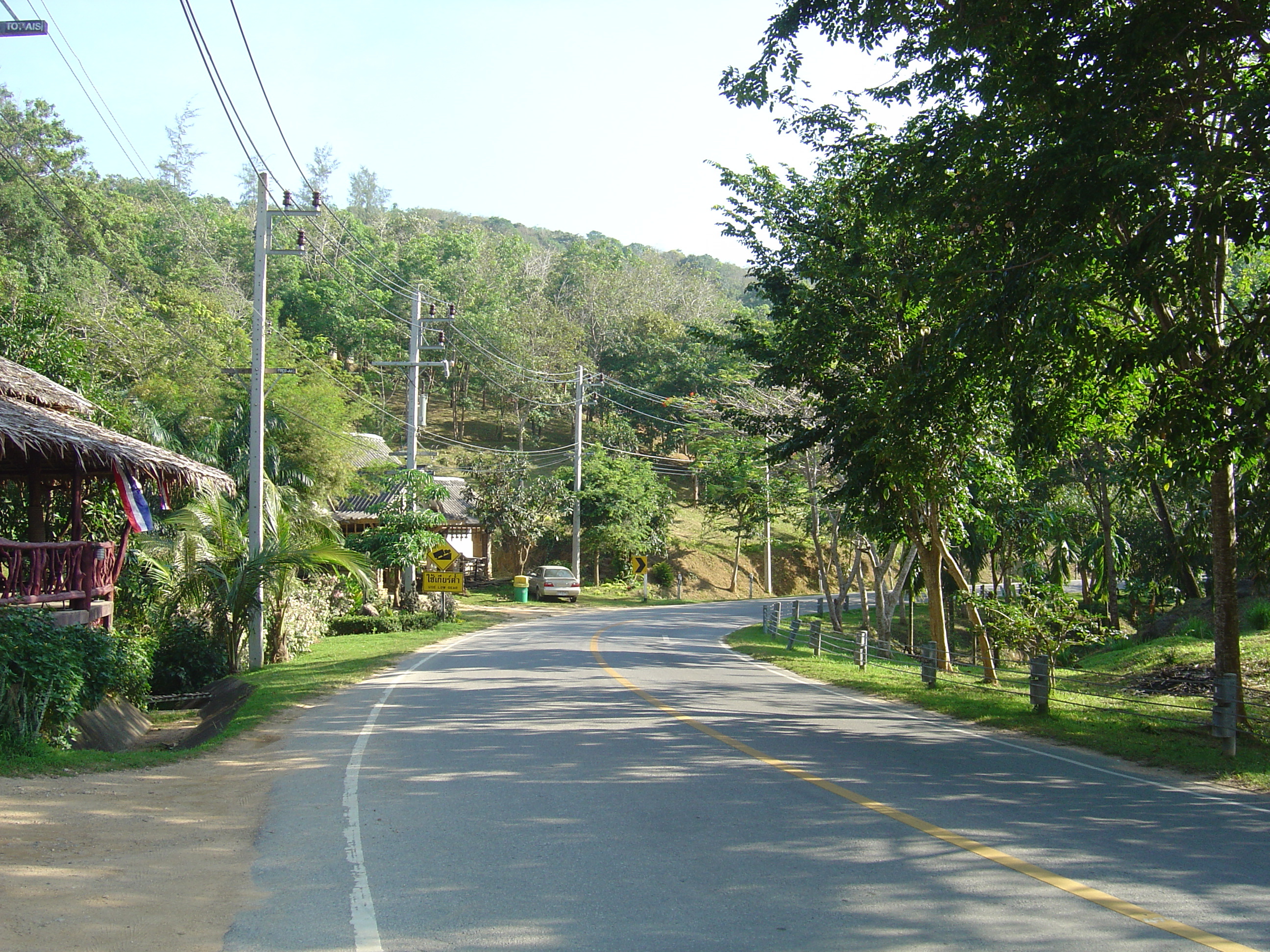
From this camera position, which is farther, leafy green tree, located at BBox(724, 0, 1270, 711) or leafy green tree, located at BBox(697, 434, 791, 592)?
leafy green tree, located at BBox(697, 434, 791, 592)

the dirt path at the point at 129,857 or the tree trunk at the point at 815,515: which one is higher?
the tree trunk at the point at 815,515

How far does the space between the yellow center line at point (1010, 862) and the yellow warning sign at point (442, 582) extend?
62.1 feet

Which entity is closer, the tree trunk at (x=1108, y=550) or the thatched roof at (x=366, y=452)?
the tree trunk at (x=1108, y=550)

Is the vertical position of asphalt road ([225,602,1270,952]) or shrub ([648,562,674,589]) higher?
shrub ([648,562,674,589])

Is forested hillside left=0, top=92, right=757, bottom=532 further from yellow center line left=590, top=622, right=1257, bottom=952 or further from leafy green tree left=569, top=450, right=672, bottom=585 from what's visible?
yellow center line left=590, top=622, right=1257, bottom=952

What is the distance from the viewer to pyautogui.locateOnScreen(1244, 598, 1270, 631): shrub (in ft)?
82.6

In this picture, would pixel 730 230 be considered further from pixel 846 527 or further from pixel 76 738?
pixel 76 738

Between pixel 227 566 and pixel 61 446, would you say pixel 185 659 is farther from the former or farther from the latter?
pixel 61 446

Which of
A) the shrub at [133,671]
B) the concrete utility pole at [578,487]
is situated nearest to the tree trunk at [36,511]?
the shrub at [133,671]

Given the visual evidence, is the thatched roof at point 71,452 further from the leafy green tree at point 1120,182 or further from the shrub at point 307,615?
the leafy green tree at point 1120,182

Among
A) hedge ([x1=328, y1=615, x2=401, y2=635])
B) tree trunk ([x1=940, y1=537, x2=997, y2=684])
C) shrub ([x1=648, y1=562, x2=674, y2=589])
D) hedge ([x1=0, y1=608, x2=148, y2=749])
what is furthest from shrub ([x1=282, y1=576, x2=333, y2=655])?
shrub ([x1=648, y1=562, x2=674, y2=589])

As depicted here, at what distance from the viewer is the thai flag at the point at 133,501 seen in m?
14.6

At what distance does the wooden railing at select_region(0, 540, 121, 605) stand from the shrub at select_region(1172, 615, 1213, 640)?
2523 cm

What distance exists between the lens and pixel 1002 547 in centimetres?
3306
